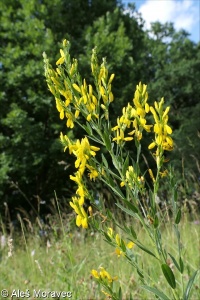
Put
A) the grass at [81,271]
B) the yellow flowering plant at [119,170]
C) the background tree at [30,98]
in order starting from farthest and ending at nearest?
the background tree at [30,98] → the grass at [81,271] → the yellow flowering plant at [119,170]

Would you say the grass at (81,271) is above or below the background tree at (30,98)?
below

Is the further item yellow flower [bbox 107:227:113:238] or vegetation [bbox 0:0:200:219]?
vegetation [bbox 0:0:200:219]

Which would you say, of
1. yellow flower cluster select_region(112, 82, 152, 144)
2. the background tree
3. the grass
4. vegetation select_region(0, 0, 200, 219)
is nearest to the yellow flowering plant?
yellow flower cluster select_region(112, 82, 152, 144)

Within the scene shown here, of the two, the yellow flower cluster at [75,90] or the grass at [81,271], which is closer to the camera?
the yellow flower cluster at [75,90]

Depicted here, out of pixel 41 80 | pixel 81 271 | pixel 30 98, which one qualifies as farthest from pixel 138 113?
pixel 41 80

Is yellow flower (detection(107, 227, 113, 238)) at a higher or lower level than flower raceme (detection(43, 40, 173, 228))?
lower

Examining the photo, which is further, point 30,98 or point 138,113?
point 30,98

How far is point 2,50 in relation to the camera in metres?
7.69

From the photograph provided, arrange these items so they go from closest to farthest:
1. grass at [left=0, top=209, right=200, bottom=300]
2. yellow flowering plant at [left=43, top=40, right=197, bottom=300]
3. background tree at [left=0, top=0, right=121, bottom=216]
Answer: yellow flowering plant at [left=43, top=40, right=197, bottom=300]
grass at [left=0, top=209, right=200, bottom=300]
background tree at [left=0, top=0, right=121, bottom=216]

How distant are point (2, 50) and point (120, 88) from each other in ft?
7.88

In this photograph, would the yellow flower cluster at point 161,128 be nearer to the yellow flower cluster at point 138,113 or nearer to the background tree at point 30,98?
the yellow flower cluster at point 138,113

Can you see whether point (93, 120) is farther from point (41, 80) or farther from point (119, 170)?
point (41, 80)

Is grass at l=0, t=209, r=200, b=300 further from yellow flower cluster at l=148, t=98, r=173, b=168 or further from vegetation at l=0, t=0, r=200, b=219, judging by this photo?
vegetation at l=0, t=0, r=200, b=219

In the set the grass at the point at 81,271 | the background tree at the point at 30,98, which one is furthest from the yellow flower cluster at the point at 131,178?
the background tree at the point at 30,98
